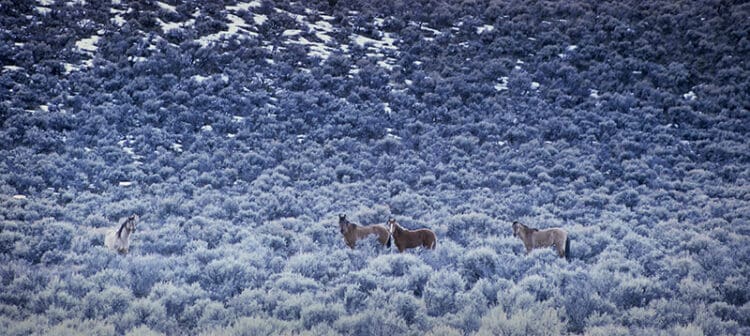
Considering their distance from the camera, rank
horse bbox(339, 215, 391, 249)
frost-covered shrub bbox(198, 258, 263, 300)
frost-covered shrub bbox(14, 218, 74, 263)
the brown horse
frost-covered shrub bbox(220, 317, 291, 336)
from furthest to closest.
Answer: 1. horse bbox(339, 215, 391, 249)
2. the brown horse
3. frost-covered shrub bbox(14, 218, 74, 263)
4. frost-covered shrub bbox(198, 258, 263, 300)
5. frost-covered shrub bbox(220, 317, 291, 336)

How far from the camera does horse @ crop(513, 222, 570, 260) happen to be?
32.9ft

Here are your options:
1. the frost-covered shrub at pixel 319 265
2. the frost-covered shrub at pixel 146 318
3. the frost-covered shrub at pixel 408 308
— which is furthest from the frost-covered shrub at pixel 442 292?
the frost-covered shrub at pixel 146 318

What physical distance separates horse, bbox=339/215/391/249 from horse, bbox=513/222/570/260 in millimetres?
2691

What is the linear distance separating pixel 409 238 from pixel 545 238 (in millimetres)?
2708

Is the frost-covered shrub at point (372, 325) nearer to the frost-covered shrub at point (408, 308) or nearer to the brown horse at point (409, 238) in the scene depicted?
the frost-covered shrub at point (408, 308)

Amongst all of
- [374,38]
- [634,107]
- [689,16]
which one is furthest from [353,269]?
[689,16]

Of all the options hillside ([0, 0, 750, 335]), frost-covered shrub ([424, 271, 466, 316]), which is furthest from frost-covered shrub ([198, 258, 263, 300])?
frost-covered shrub ([424, 271, 466, 316])

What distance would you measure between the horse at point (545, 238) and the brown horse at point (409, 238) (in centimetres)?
177

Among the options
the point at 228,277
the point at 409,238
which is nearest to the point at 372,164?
the point at 409,238

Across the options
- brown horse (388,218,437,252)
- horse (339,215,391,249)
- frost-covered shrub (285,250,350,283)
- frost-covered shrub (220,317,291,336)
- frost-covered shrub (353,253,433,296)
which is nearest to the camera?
frost-covered shrub (220,317,291,336)

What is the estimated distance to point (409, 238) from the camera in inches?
417

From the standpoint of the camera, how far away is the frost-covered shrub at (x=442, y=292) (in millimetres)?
7133

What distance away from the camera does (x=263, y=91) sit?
88.0 ft

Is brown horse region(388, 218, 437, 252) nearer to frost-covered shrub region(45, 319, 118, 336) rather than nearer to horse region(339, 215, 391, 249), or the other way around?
horse region(339, 215, 391, 249)
